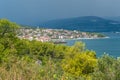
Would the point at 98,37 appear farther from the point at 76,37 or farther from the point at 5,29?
the point at 5,29

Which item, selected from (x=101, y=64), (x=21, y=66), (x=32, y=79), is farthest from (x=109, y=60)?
(x=32, y=79)

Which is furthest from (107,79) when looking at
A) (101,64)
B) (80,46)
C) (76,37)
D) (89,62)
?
(76,37)

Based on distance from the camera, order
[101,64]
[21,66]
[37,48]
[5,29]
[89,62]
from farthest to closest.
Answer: [37,48] → [5,29] → [89,62] → [101,64] → [21,66]

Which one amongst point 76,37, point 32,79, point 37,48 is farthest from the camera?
point 76,37

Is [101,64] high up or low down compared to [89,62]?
up

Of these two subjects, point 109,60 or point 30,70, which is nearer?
point 30,70

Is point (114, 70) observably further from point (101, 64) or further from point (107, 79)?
point (101, 64)

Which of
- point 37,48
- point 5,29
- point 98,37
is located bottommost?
point 98,37
